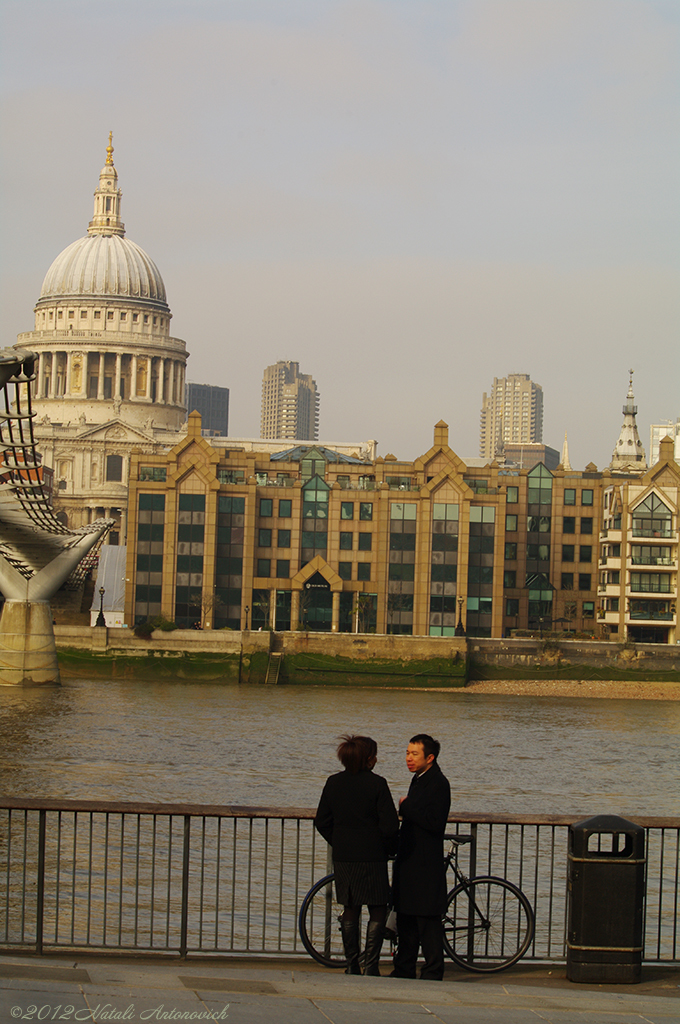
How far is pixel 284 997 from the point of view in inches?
374

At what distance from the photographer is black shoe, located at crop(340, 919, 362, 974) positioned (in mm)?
11031

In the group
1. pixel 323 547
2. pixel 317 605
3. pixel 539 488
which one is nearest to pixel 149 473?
pixel 323 547

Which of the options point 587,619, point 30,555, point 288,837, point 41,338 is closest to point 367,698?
point 30,555

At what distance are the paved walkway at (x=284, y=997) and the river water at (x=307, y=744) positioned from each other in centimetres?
2178

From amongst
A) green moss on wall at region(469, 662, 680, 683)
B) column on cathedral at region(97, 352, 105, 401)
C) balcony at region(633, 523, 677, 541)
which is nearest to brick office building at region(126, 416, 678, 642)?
balcony at region(633, 523, 677, 541)

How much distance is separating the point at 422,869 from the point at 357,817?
0.63 metres

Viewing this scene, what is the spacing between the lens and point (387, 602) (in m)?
85.9

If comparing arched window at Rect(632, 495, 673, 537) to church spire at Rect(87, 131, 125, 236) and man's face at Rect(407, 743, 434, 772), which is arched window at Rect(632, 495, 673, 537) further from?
church spire at Rect(87, 131, 125, 236)

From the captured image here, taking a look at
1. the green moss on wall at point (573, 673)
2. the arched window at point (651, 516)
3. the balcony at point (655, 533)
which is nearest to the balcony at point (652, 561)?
the balcony at point (655, 533)

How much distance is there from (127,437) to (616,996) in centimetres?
14234

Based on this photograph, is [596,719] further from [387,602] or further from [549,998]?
[549,998]

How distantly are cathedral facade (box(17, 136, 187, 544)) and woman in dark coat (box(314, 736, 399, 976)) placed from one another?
13793 cm

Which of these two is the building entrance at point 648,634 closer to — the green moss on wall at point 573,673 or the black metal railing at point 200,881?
the green moss on wall at point 573,673

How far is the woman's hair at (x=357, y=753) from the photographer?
10.8 m
